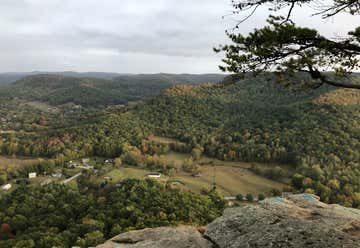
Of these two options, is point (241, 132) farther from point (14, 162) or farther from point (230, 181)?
point (14, 162)

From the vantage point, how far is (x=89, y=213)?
4350 cm

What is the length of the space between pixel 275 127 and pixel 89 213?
67274 millimetres

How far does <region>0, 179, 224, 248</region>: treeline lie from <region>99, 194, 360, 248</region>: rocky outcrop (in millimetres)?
14738

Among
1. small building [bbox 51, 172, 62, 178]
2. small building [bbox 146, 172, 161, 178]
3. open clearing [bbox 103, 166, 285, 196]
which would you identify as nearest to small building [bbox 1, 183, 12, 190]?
small building [bbox 51, 172, 62, 178]

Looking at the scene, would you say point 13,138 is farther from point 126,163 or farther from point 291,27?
point 291,27

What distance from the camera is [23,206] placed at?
53.3 meters

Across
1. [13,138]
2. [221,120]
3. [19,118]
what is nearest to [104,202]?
[221,120]

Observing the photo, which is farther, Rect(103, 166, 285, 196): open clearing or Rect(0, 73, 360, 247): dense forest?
Rect(103, 166, 285, 196): open clearing

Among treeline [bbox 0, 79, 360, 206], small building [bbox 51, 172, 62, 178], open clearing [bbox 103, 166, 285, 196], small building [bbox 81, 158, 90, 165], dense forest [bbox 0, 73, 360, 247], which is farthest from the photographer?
small building [bbox 81, 158, 90, 165]

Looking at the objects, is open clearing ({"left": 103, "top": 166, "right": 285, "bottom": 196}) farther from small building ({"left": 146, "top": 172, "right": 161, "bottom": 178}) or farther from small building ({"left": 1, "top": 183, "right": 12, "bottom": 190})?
small building ({"left": 1, "top": 183, "right": 12, "bottom": 190})

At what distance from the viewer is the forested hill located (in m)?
69.9

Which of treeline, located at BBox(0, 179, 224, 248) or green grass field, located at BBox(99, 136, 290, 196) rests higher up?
treeline, located at BBox(0, 179, 224, 248)

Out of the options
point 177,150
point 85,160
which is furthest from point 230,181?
point 85,160

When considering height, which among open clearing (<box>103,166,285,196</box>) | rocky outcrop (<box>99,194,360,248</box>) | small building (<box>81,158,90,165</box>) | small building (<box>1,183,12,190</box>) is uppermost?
rocky outcrop (<box>99,194,360,248</box>)
